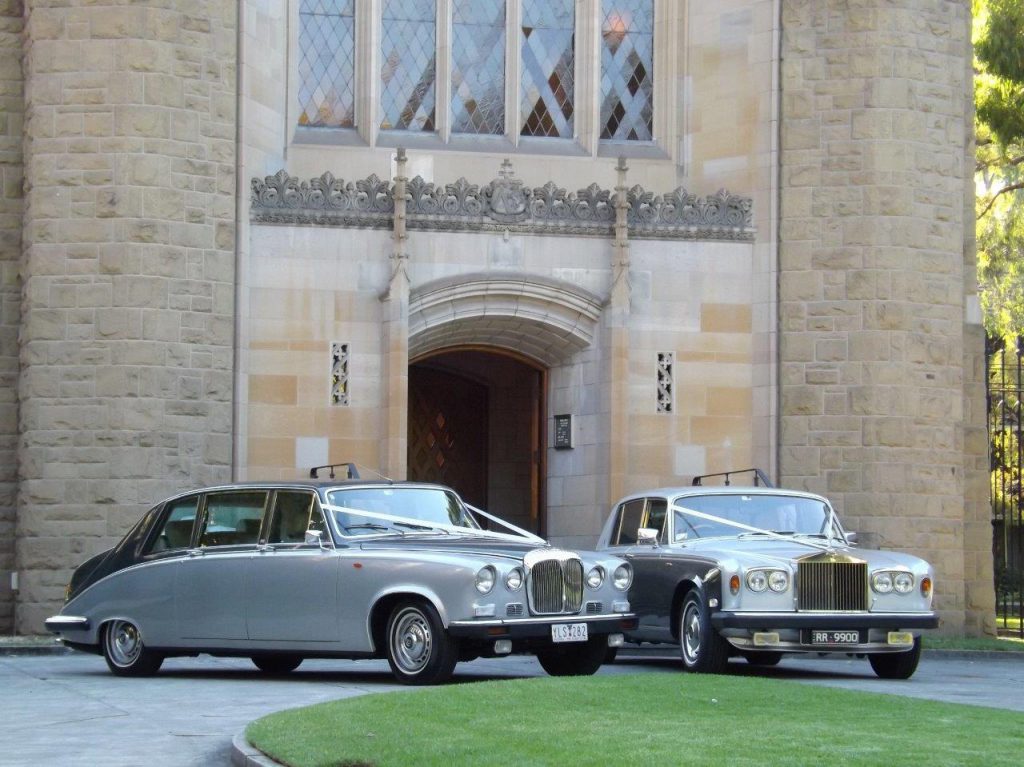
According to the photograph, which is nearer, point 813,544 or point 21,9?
point 813,544

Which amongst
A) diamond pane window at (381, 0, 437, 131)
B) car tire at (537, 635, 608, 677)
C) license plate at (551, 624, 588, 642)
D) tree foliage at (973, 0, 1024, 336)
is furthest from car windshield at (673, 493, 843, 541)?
tree foliage at (973, 0, 1024, 336)

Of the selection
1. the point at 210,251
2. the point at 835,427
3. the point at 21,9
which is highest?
the point at 21,9

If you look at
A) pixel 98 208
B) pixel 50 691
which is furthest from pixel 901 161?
pixel 50 691

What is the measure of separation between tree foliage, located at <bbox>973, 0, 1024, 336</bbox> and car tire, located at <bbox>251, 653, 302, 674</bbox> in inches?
661

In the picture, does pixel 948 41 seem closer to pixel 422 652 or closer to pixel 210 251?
pixel 210 251

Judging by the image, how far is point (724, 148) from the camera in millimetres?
21547

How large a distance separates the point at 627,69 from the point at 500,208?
9.85 feet

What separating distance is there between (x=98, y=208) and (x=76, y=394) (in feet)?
6.62

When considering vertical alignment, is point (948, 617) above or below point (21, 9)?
below

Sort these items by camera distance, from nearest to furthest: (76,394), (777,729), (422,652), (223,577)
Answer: (777,729), (422,652), (223,577), (76,394)

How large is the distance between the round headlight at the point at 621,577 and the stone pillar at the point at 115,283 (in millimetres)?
7418

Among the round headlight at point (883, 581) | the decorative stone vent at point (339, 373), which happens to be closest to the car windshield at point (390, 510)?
the round headlight at point (883, 581)

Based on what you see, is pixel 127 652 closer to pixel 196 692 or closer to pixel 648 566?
pixel 196 692

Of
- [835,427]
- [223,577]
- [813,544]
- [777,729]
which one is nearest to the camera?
[777,729]
